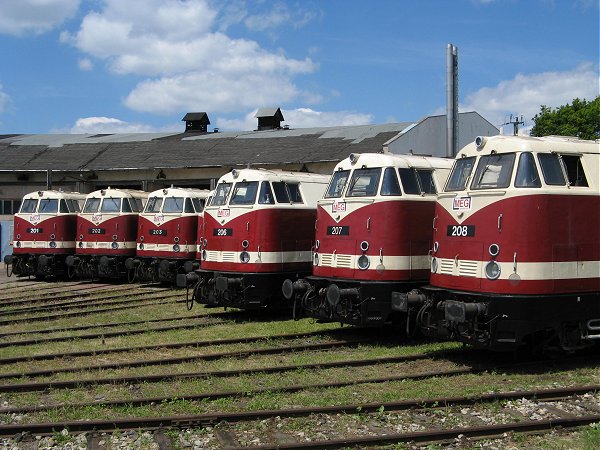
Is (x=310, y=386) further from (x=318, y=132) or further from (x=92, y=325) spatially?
(x=318, y=132)

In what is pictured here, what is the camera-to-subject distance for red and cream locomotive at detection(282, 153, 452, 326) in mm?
11484

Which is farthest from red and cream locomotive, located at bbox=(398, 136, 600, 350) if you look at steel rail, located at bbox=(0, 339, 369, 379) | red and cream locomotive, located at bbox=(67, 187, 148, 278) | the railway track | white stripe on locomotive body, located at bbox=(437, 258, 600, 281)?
red and cream locomotive, located at bbox=(67, 187, 148, 278)

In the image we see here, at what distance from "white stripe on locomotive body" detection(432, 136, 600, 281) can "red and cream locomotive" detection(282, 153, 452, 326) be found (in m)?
1.41

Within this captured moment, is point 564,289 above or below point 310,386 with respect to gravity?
above

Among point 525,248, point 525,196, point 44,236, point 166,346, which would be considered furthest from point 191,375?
point 44,236

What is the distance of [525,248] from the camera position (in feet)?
30.0

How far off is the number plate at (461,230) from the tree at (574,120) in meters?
39.9

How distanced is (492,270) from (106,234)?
16190mm

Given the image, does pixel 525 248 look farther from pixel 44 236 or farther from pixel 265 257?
pixel 44 236

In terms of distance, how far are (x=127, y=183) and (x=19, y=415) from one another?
25.0 meters

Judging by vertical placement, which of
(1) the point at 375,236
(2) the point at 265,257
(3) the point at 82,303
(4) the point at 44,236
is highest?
(1) the point at 375,236

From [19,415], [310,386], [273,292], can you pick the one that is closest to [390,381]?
[310,386]

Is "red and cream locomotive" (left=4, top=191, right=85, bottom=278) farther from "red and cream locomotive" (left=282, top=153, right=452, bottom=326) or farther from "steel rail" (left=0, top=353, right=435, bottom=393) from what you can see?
"steel rail" (left=0, top=353, right=435, bottom=393)

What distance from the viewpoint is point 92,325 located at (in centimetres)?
1418
